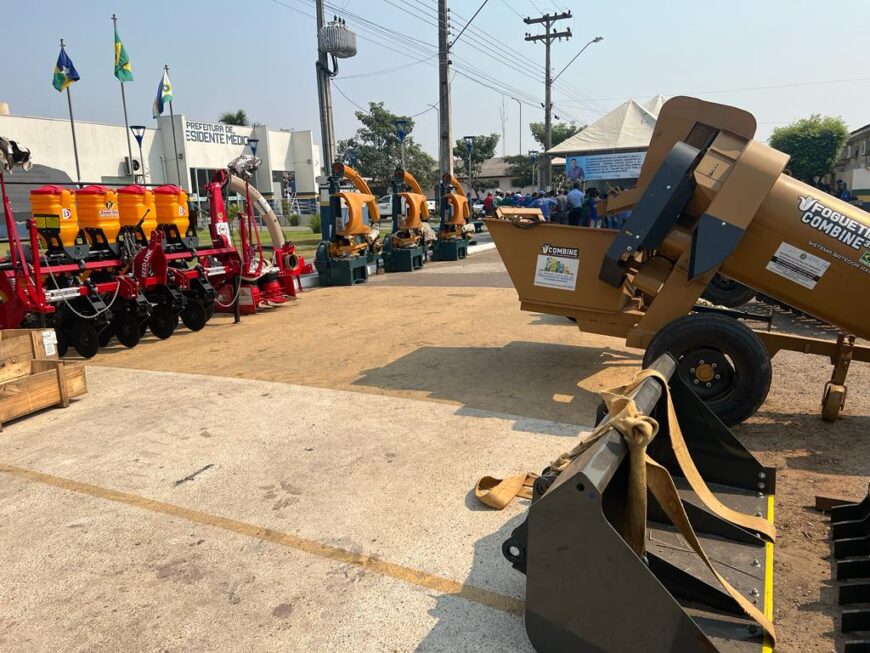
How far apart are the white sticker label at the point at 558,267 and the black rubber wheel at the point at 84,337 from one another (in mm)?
5552

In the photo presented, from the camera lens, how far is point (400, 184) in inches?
631

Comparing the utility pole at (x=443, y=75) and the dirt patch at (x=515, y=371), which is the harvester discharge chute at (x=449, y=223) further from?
the dirt patch at (x=515, y=371)

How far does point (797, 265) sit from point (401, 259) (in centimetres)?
1165

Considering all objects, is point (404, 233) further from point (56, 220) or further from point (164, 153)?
point (164, 153)

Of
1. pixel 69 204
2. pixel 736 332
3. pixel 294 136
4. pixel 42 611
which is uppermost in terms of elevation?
pixel 294 136

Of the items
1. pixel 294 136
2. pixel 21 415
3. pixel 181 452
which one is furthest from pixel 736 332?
pixel 294 136

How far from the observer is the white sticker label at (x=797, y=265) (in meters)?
4.53

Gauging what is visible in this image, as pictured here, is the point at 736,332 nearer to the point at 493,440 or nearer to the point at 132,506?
the point at 493,440

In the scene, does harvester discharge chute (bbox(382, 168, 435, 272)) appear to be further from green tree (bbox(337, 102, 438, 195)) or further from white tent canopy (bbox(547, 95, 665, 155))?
green tree (bbox(337, 102, 438, 195))

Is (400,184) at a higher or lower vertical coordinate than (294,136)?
lower

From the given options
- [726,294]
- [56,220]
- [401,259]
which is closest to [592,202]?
[401,259]

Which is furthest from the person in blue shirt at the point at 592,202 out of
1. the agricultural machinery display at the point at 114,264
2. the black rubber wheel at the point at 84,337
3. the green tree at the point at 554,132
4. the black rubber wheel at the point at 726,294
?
the green tree at the point at 554,132

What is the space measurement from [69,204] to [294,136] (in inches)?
1594

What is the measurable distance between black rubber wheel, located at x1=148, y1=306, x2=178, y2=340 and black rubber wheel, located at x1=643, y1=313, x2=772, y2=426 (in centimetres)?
678
